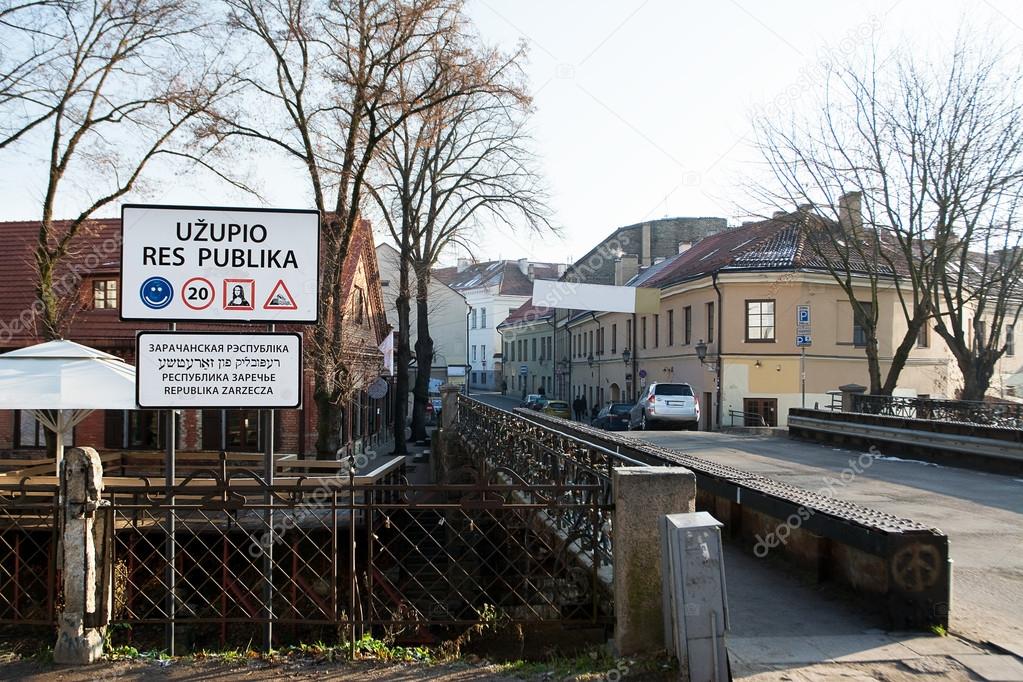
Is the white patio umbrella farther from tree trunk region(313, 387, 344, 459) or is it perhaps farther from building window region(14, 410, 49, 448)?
building window region(14, 410, 49, 448)

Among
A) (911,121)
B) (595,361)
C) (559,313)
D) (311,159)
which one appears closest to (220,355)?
(311,159)

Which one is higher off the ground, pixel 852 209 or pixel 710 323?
pixel 852 209

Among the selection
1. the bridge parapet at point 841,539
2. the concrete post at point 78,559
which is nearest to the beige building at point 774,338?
the bridge parapet at point 841,539

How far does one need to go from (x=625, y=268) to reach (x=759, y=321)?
17566mm

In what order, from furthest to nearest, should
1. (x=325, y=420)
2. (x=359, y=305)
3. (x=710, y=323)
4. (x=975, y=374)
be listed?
1. (x=710, y=323)
2. (x=359, y=305)
3. (x=975, y=374)
4. (x=325, y=420)

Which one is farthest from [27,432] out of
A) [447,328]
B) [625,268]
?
[447,328]

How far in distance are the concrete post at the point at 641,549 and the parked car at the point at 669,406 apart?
21.8m

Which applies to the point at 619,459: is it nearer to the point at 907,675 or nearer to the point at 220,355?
the point at 907,675

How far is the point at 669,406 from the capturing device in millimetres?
26422

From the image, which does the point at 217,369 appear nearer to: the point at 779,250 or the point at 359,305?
the point at 359,305

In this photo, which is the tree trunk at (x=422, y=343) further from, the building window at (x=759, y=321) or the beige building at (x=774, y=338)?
the building window at (x=759, y=321)

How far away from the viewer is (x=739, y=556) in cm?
718

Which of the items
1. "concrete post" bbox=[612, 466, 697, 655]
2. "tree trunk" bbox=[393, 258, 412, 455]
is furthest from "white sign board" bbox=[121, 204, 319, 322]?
"tree trunk" bbox=[393, 258, 412, 455]

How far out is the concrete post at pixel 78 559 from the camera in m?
5.02
